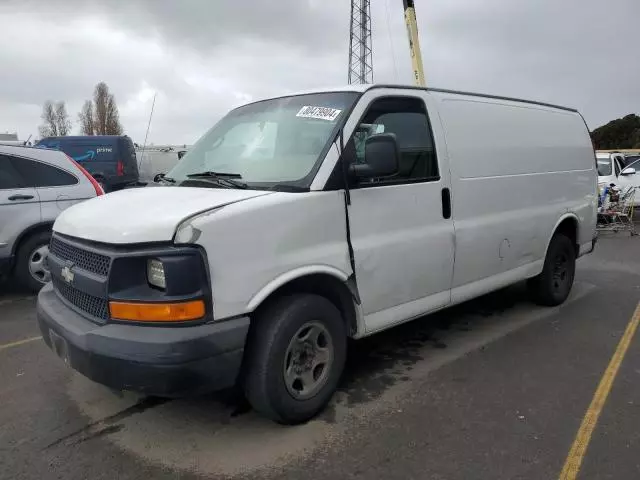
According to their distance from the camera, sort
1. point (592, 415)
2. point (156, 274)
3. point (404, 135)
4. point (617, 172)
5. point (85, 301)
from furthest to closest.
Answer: point (617, 172), point (404, 135), point (592, 415), point (85, 301), point (156, 274)

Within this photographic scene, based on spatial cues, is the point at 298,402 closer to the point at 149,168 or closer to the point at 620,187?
the point at 620,187

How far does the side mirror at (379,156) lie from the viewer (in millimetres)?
3514

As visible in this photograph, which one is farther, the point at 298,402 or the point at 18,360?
the point at 18,360

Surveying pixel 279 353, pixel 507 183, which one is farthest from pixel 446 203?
pixel 279 353

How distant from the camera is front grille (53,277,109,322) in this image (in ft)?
9.95

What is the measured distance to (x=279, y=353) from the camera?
3.14m

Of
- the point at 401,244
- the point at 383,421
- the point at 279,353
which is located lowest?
the point at 383,421

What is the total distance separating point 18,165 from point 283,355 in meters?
5.01

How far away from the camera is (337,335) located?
3529 mm

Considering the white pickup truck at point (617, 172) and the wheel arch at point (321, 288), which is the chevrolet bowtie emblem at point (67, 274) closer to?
the wheel arch at point (321, 288)

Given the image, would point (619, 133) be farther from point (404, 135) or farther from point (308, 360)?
point (308, 360)

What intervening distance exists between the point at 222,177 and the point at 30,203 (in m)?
3.94

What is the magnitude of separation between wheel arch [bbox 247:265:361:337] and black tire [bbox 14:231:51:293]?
4.52 metres

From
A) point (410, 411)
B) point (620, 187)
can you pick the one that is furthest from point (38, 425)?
point (620, 187)
